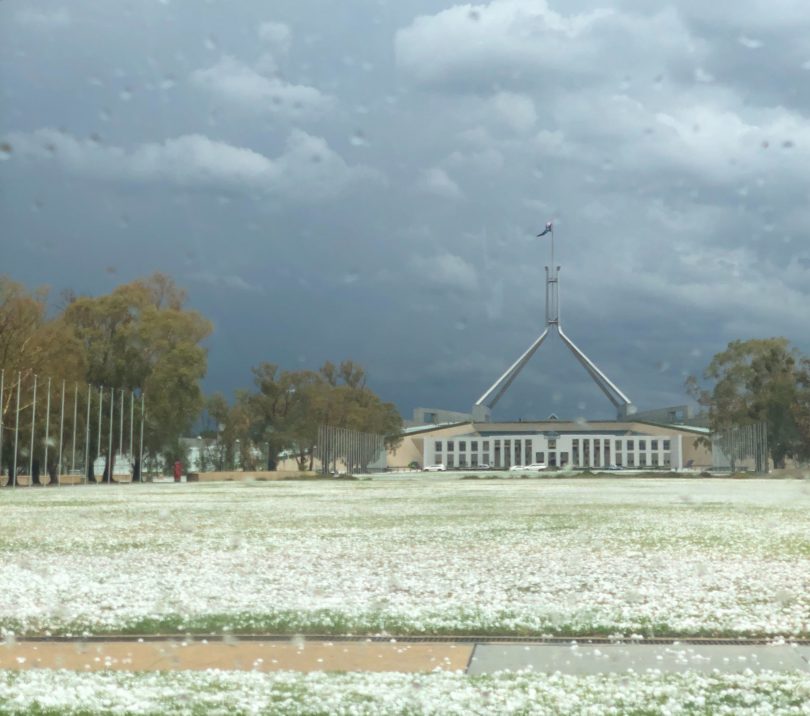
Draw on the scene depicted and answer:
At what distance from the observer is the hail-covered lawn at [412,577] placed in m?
9.54

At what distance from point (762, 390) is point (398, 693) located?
10189 cm

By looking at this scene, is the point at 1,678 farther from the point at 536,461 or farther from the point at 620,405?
the point at 620,405

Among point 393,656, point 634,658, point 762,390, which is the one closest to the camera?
point 634,658

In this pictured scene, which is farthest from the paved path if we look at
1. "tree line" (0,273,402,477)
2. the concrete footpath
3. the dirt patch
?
"tree line" (0,273,402,477)

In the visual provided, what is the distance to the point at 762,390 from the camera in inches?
4050

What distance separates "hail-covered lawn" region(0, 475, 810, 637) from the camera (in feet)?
31.3

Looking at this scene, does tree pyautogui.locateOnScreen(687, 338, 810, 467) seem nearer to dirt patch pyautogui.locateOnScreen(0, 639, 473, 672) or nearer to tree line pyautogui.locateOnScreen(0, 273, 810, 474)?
tree line pyautogui.locateOnScreen(0, 273, 810, 474)

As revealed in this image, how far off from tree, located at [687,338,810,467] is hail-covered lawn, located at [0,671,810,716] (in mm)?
98960

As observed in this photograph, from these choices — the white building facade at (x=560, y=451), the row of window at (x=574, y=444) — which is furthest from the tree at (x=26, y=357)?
the row of window at (x=574, y=444)

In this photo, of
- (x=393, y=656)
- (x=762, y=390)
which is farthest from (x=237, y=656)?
(x=762, y=390)

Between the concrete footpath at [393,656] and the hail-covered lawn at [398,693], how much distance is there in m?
0.32

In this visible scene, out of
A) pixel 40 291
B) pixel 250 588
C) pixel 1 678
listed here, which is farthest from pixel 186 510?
pixel 40 291

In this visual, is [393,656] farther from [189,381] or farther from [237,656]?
[189,381]

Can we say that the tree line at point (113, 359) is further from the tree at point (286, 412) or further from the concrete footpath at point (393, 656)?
the concrete footpath at point (393, 656)
